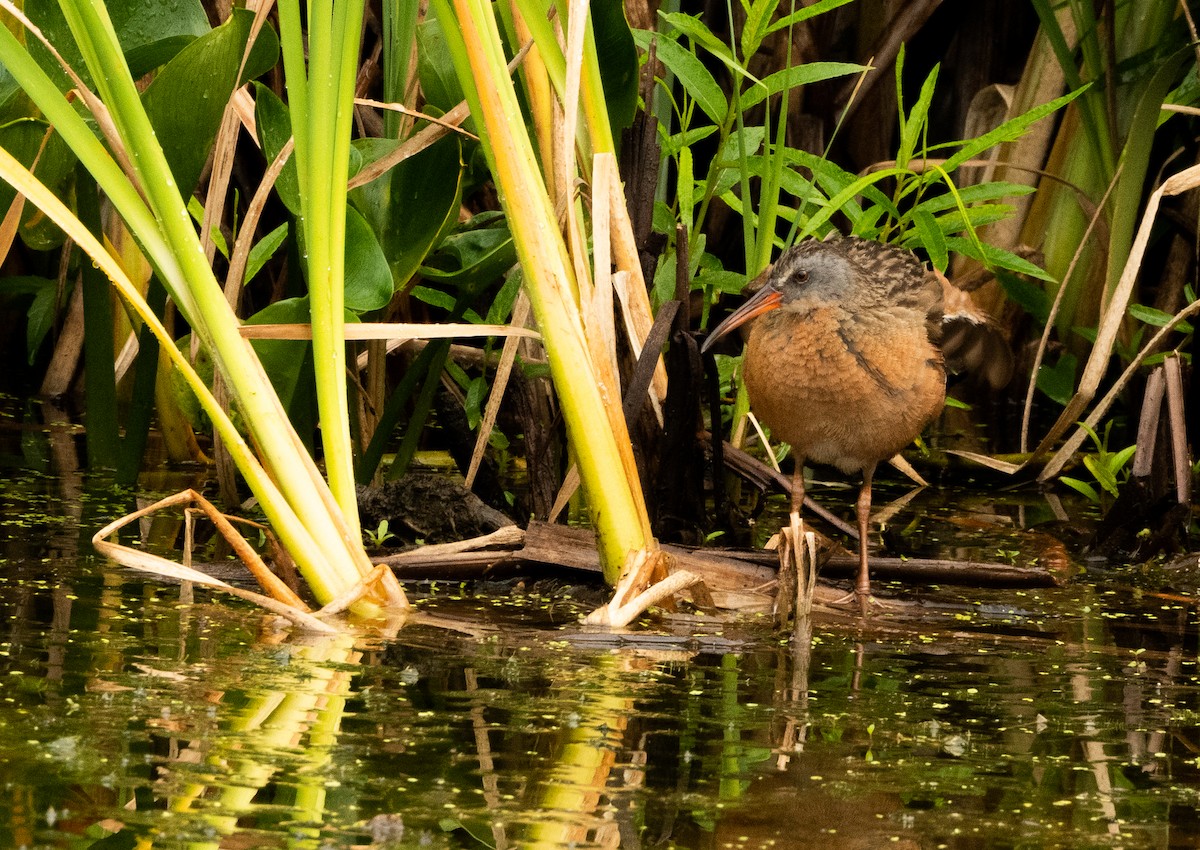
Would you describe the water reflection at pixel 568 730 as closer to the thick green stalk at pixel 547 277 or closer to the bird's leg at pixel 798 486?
the thick green stalk at pixel 547 277

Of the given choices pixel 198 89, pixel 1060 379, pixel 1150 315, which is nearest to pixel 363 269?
pixel 198 89

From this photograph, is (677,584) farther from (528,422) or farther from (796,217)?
(796,217)

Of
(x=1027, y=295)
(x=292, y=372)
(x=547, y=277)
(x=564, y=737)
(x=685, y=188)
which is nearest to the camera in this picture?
(x=564, y=737)

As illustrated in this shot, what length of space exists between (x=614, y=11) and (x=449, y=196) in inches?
21.6

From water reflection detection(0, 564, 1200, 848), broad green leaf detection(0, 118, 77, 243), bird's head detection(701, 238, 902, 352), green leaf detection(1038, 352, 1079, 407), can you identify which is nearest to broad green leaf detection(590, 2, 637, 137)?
bird's head detection(701, 238, 902, 352)

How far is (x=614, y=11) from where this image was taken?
3492 millimetres

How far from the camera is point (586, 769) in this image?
1.97 m

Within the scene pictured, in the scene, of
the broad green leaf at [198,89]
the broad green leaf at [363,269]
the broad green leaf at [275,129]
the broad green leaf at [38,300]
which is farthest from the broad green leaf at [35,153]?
the broad green leaf at [38,300]

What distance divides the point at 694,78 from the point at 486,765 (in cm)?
234

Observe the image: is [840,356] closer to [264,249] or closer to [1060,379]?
[264,249]

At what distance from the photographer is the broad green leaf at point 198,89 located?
10.5ft

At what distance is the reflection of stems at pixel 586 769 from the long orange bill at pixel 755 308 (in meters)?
1.47

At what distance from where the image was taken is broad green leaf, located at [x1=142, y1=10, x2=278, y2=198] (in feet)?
10.5

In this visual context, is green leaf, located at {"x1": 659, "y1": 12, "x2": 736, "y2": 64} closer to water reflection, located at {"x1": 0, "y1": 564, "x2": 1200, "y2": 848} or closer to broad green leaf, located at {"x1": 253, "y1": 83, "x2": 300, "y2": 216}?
broad green leaf, located at {"x1": 253, "y1": 83, "x2": 300, "y2": 216}
